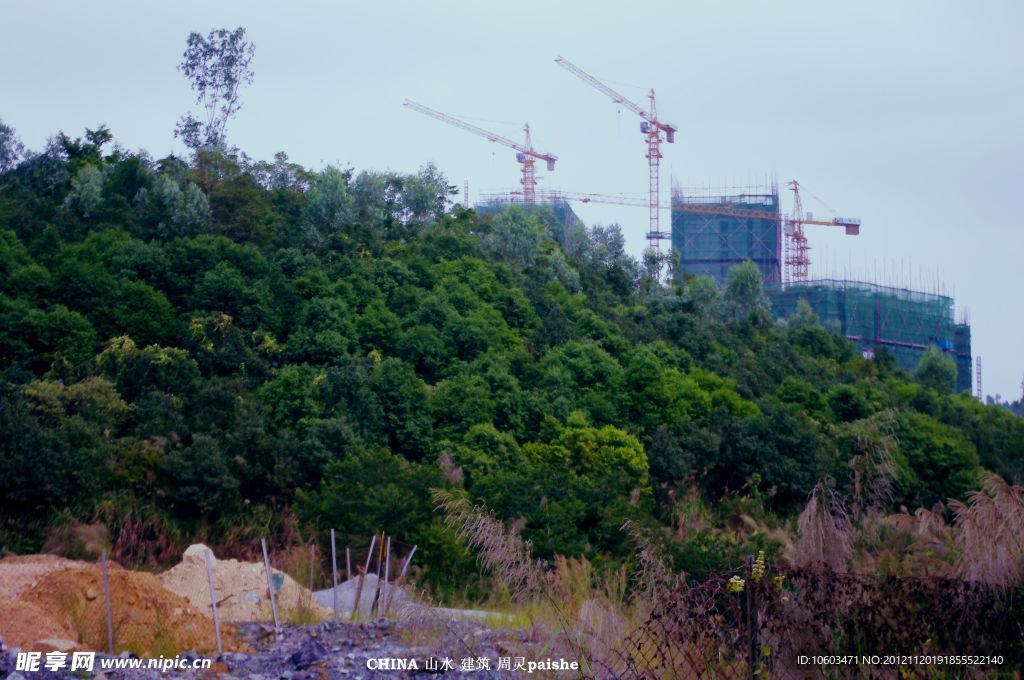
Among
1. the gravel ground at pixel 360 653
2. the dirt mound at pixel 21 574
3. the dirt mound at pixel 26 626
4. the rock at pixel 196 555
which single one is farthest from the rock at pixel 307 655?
the rock at pixel 196 555

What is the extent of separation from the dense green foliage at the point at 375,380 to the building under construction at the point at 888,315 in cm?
2177

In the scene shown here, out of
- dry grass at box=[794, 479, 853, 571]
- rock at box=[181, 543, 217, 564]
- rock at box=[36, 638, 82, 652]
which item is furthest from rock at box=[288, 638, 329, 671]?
rock at box=[181, 543, 217, 564]

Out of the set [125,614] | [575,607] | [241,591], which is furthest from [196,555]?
[575,607]

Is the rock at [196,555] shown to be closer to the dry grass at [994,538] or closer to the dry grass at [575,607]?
the dry grass at [575,607]

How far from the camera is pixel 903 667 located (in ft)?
20.3

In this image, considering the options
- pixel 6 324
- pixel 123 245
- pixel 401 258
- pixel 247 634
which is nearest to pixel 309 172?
pixel 401 258

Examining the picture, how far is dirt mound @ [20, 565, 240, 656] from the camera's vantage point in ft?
26.2

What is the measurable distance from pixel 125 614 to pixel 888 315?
5564 centimetres

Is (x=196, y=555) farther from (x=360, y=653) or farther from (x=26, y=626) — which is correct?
(x=360, y=653)

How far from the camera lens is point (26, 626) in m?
7.73

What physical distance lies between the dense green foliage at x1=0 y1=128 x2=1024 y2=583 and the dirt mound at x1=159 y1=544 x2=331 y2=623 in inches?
115

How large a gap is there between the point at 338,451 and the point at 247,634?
11.6 metres

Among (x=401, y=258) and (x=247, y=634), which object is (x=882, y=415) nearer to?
(x=401, y=258)

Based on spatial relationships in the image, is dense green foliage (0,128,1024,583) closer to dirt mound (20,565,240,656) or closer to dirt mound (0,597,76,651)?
dirt mound (20,565,240,656)
